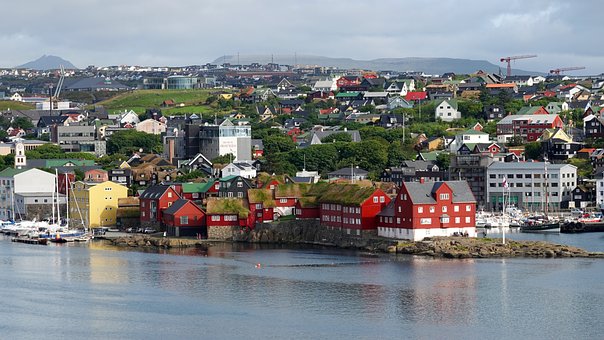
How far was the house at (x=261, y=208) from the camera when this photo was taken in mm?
32156

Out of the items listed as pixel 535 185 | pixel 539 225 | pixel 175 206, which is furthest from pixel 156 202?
pixel 535 185

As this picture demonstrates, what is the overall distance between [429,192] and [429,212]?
0.53m

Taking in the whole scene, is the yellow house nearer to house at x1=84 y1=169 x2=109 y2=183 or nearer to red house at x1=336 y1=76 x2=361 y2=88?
house at x1=84 y1=169 x2=109 y2=183

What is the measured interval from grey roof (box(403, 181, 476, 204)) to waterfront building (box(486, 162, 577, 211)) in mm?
7661

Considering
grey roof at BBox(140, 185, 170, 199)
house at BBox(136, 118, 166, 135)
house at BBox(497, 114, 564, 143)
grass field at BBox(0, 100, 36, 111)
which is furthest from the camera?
grass field at BBox(0, 100, 36, 111)

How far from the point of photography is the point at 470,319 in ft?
68.1

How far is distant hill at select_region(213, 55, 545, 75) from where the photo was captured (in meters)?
135

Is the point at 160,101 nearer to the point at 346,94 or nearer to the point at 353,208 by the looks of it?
the point at 346,94

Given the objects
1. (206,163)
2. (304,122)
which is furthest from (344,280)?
(304,122)

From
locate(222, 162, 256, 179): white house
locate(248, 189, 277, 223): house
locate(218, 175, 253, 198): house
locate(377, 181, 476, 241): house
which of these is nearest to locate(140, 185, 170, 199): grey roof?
locate(218, 175, 253, 198): house

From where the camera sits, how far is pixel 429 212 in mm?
28594

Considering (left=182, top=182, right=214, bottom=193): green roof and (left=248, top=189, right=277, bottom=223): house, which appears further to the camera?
(left=182, top=182, right=214, bottom=193): green roof

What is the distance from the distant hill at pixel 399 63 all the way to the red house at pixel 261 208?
3865 inches

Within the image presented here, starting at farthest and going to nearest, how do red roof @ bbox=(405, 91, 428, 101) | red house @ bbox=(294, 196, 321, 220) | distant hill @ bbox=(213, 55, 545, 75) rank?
distant hill @ bbox=(213, 55, 545, 75), red roof @ bbox=(405, 91, 428, 101), red house @ bbox=(294, 196, 321, 220)
